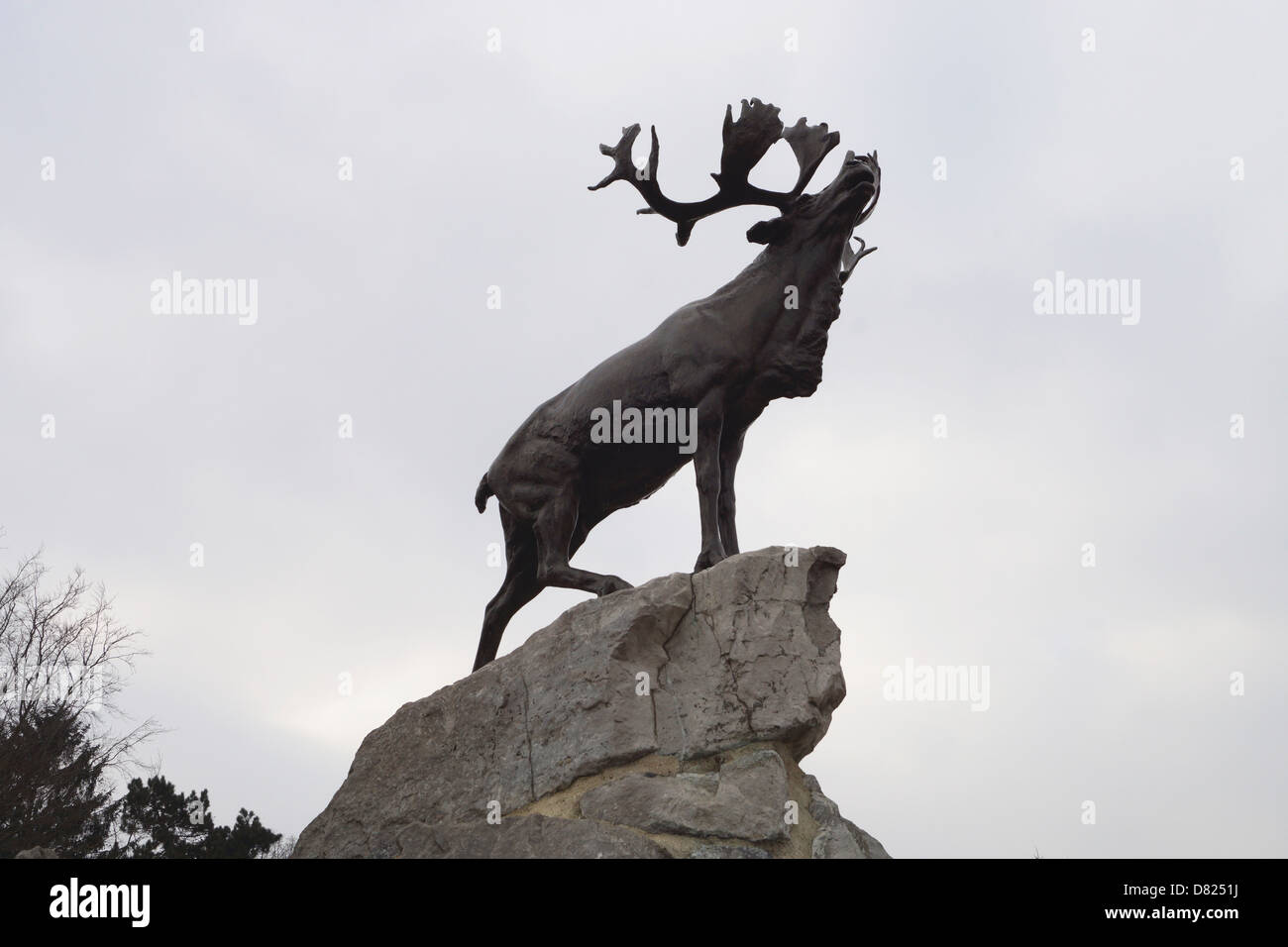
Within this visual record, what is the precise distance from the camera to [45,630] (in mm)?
16234

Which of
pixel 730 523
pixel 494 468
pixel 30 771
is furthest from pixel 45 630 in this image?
pixel 730 523

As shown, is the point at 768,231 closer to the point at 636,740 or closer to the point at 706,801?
the point at 636,740

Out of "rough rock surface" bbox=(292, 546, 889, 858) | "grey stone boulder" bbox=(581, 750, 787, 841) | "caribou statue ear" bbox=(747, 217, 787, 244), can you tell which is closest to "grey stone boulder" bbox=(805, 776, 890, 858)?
"rough rock surface" bbox=(292, 546, 889, 858)

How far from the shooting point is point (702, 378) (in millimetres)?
7449

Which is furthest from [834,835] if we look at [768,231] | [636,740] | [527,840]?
[768,231]

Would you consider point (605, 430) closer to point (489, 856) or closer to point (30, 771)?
point (489, 856)

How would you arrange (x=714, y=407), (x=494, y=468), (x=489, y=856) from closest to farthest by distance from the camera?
(x=489, y=856) → (x=714, y=407) → (x=494, y=468)

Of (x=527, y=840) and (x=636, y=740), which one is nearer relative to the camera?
(x=527, y=840)

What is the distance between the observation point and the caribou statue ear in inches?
307

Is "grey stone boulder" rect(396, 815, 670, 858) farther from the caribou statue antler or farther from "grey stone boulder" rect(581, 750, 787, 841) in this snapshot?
the caribou statue antler

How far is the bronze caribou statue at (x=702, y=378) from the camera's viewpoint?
24.6 ft

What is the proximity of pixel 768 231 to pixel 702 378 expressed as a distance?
3.31 ft
